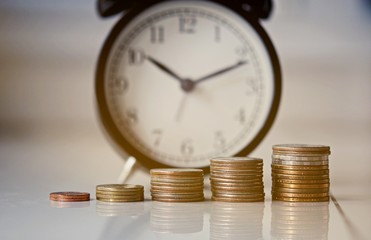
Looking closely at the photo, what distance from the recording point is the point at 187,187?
178cm

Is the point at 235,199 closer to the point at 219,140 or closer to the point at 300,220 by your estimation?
the point at 300,220

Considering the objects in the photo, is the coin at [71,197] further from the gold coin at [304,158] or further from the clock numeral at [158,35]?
the clock numeral at [158,35]

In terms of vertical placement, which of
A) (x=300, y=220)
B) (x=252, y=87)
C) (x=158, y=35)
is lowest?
(x=300, y=220)

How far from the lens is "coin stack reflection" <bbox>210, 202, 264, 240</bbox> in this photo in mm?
1333

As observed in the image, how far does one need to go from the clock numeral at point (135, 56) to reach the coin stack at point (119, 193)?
50cm

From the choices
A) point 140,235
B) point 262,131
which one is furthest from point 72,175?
point 140,235

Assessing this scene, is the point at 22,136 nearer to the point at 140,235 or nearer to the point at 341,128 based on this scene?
the point at 341,128

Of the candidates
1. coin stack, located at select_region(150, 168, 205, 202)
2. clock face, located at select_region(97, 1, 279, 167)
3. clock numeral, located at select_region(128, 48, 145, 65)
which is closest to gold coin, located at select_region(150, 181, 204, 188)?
coin stack, located at select_region(150, 168, 205, 202)

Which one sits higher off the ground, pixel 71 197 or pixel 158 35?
pixel 158 35

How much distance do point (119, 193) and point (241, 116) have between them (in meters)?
0.55

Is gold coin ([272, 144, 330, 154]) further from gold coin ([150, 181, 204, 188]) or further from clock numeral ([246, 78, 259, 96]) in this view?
clock numeral ([246, 78, 259, 96])

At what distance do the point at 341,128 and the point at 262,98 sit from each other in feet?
1.08

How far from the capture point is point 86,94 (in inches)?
94.7

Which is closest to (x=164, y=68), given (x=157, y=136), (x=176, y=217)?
(x=157, y=136)
